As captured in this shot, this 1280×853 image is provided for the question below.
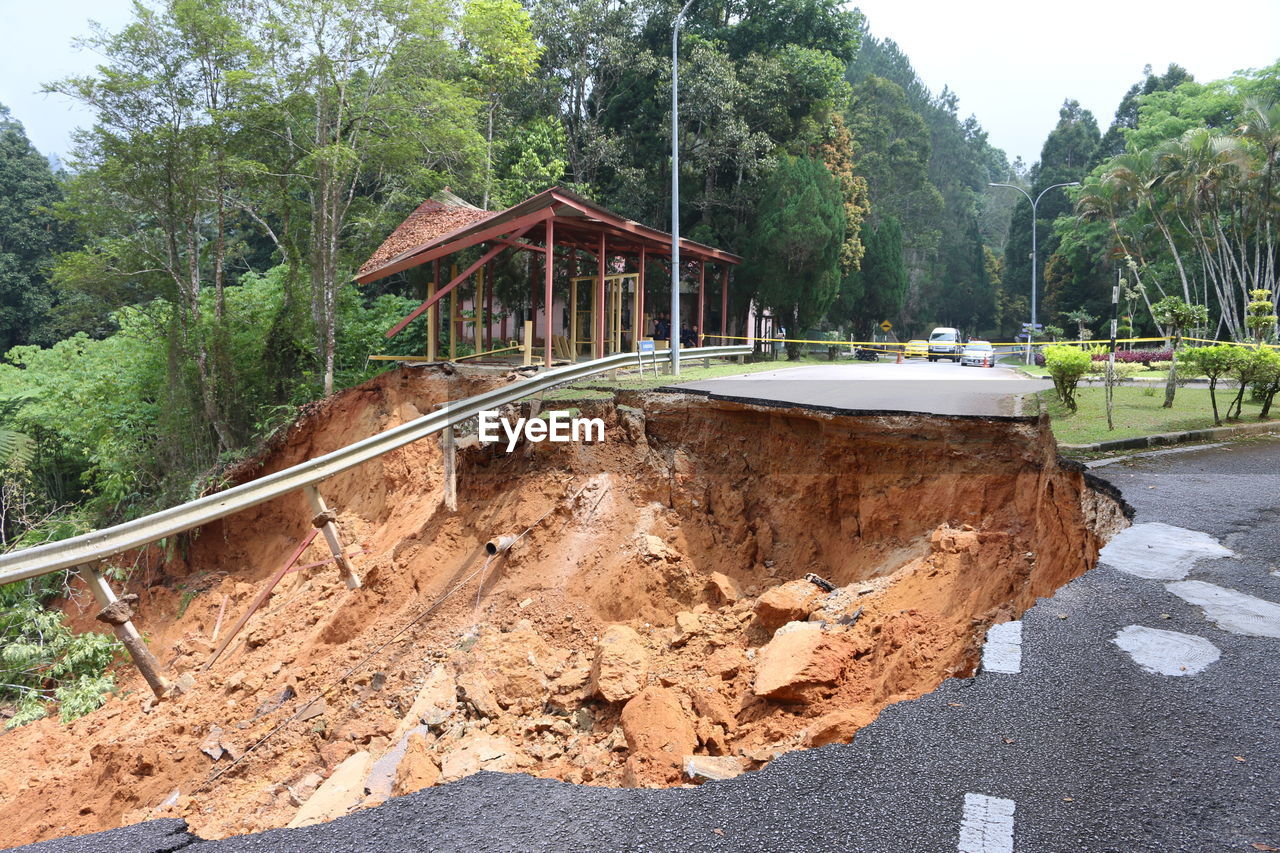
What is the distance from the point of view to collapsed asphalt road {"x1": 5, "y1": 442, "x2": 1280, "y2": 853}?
3.14 metres

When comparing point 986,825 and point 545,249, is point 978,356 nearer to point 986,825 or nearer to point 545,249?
point 545,249

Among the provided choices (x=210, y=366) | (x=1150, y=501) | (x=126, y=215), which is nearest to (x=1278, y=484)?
(x=1150, y=501)

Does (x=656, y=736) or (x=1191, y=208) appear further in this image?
(x=1191, y=208)

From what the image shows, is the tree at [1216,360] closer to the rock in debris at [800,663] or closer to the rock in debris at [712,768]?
the rock in debris at [800,663]

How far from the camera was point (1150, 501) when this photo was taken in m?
7.50

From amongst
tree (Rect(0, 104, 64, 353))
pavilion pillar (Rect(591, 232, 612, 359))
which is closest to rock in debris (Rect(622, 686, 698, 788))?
pavilion pillar (Rect(591, 232, 612, 359))

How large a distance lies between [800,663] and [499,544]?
192 inches

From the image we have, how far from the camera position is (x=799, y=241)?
2612cm

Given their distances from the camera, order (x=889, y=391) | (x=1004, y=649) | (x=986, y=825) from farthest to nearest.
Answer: (x=889, y=391) < (x=1004, y=649) < (x=986, y=825)

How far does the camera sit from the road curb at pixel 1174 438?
31.3 feet

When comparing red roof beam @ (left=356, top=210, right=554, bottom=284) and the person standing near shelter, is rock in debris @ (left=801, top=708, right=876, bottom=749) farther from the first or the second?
the person standing near shelter

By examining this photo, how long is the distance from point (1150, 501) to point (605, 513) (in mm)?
5782

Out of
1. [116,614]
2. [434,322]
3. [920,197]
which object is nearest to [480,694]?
[116,614]

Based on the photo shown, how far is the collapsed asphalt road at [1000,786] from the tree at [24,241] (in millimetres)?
43563
